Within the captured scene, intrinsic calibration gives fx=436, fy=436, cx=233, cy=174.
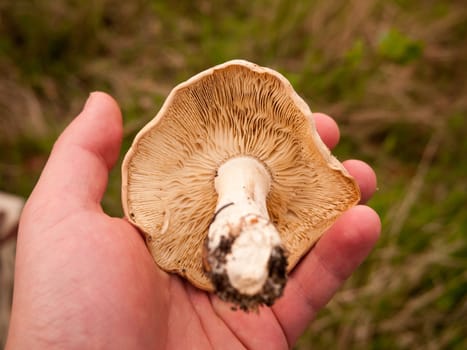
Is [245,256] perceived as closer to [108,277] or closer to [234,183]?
[234,183]

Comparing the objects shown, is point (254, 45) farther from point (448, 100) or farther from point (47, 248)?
point (47, 248)

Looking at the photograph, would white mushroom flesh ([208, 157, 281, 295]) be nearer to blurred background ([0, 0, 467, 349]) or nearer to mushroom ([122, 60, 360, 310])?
mushroom ([122, 60, 360, 310])

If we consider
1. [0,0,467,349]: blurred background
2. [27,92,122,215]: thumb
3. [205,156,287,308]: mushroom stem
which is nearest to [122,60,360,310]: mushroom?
[205,156,287,308]: mushroom stem

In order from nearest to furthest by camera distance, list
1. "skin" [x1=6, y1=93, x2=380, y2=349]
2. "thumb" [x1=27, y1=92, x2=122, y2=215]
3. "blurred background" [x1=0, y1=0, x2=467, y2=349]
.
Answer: "skin" [x1=6, y1=93, x2=380, y2=349] → "thumb" [x1=27, y1=92, x2=122, y2=215] → "blurred background" [x1=0, y1=0, x2=467, y2=349]

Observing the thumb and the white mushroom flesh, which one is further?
the thumb

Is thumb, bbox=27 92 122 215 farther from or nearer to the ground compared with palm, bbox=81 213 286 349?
farther from the ground

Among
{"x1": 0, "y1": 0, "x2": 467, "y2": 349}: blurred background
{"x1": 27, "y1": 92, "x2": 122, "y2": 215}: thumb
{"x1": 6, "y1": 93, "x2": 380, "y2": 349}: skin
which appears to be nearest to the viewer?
{"x1": 6, "y1": 93, "x2": 380, "y2": 349}: skin

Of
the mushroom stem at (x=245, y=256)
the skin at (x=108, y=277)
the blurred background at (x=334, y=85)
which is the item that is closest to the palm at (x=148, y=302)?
the skin at (x=108, y=277)
